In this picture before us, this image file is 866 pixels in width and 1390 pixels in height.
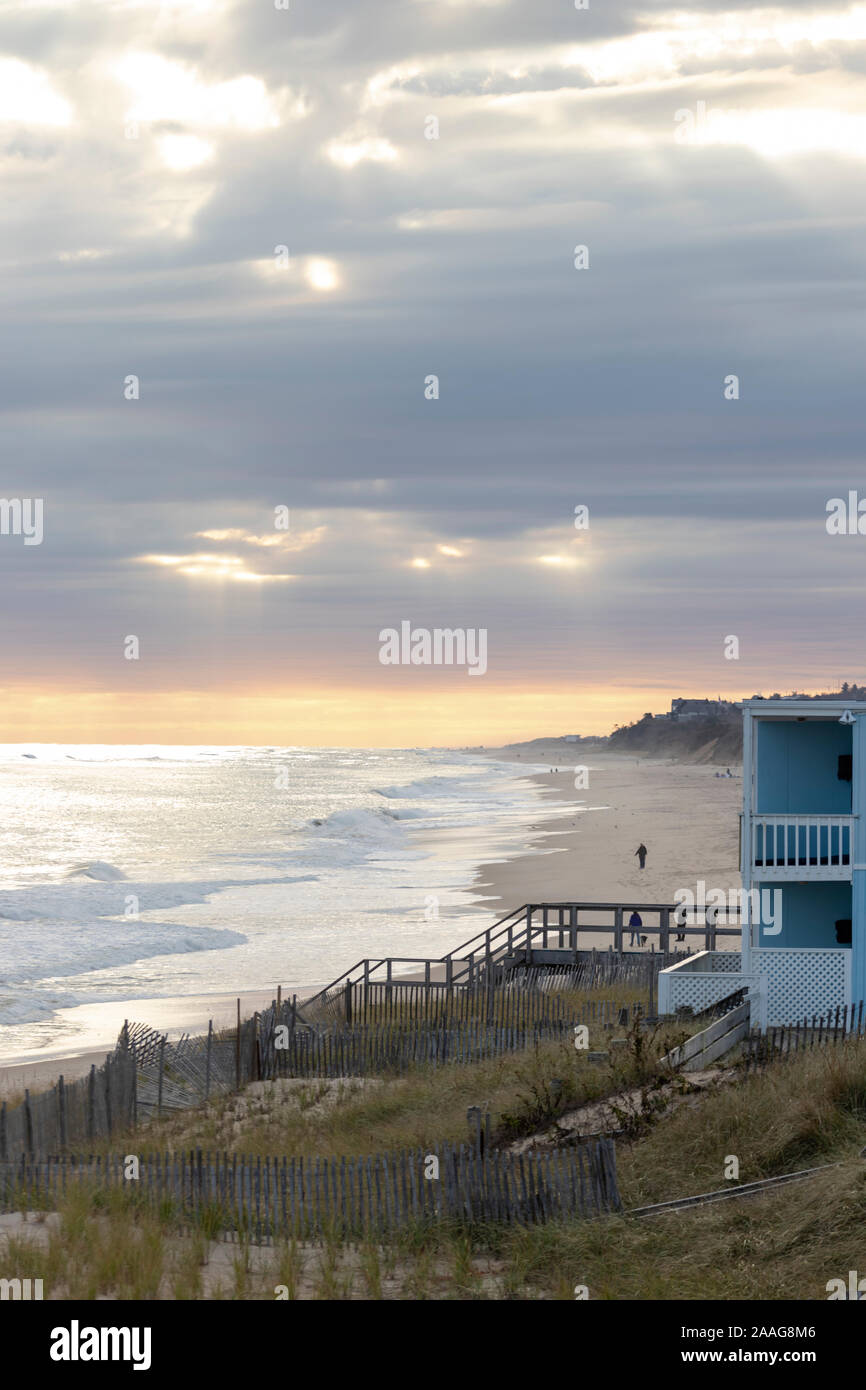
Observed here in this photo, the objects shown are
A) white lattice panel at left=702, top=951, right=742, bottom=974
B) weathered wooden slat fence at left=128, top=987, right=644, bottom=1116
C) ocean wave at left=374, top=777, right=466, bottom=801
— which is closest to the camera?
weathered wooden slat fence at left=128, top=987, right=644, bottom=1116

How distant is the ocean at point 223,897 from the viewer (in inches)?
1606

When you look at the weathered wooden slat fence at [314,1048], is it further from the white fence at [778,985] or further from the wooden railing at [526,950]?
the wooden railing at [526,950]

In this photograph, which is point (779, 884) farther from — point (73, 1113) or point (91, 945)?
point (91, 945)

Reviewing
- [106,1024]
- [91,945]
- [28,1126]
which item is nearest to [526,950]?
[106,1024]

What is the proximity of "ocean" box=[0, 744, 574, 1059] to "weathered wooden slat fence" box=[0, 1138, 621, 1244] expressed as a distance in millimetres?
18724

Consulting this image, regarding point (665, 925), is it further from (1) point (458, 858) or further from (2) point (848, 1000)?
(1) point (458, 858)

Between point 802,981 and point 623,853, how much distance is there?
5073 cm

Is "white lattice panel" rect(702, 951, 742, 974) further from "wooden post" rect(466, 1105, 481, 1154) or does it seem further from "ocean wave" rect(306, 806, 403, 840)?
"ocean wave" rect(306, 806, 403, 840)

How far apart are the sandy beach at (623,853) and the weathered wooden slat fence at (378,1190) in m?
28.1

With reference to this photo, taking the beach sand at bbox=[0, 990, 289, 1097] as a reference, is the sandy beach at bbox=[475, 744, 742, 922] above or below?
above

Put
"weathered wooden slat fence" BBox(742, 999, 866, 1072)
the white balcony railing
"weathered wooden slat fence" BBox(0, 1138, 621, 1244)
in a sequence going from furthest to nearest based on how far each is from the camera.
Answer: the white balcony railing < "weathered wooden slat fence" BBox(742, 999, 866, 1072) < "weathered wooden slat fence" BBox(0, 1138, 621, 1244)

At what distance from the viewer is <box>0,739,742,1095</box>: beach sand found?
31.8 metres

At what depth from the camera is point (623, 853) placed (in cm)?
7400

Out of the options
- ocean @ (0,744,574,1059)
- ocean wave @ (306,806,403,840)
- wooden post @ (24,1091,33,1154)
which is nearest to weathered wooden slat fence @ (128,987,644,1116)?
wooden post @ (24,1091,33,1154)
